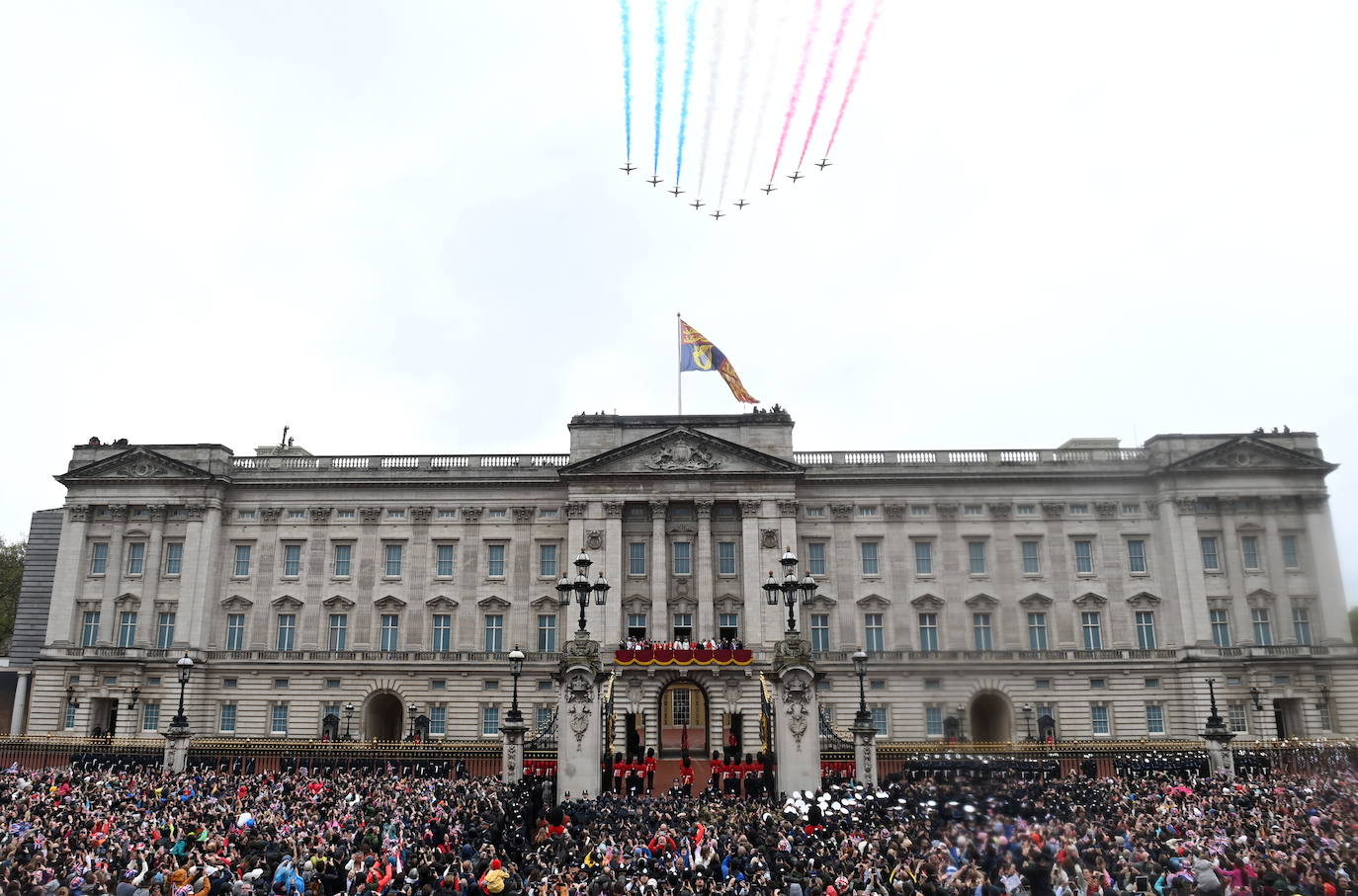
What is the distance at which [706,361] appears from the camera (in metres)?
62.4

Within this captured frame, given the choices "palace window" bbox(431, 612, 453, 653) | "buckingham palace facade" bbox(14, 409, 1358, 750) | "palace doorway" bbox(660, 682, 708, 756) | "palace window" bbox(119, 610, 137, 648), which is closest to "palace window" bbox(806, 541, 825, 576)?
"buckingham palace facade" bbox(14, 409, 1358, 750)

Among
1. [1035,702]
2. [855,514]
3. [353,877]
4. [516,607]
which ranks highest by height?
[855,514]

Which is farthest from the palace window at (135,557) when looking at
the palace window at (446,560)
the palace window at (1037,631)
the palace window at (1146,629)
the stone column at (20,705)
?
the palace window at (1146,629)

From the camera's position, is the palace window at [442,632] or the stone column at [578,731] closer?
the stone column at [578,731]

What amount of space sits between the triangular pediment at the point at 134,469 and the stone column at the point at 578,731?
40096 mm

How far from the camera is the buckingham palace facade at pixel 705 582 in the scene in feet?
199

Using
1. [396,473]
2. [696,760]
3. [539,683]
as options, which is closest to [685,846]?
[696,760]

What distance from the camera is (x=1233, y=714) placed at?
58719 mm

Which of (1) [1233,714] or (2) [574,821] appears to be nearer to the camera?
(2) [574,821]

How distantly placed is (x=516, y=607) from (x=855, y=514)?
22143mm

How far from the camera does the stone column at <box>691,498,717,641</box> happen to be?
61.6 meters

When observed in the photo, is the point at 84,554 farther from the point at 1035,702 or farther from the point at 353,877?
the point at 1035,702

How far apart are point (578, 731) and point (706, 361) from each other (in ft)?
106

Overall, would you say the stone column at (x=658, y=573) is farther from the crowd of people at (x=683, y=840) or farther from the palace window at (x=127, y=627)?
the palace window at (x=127, y=627)
